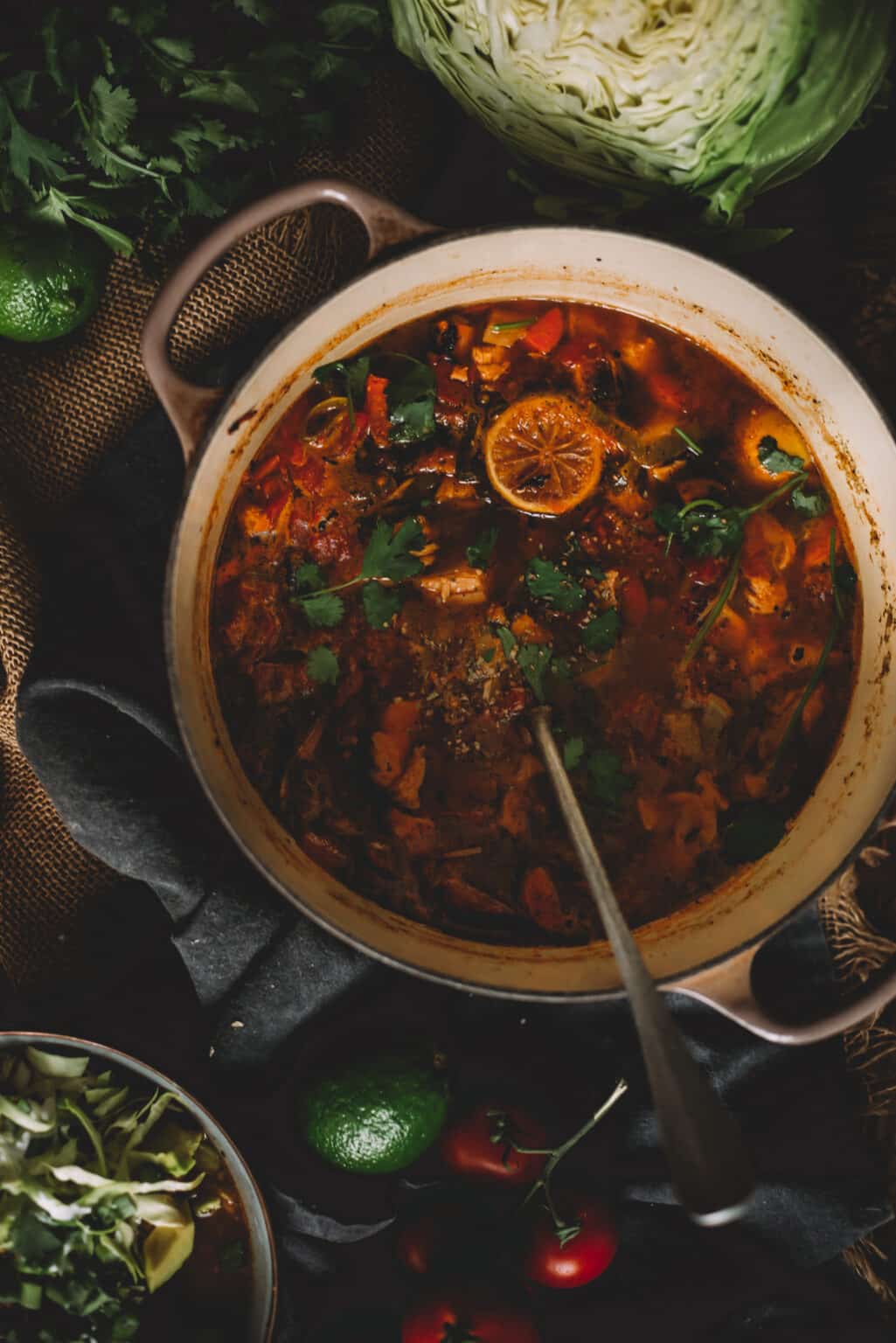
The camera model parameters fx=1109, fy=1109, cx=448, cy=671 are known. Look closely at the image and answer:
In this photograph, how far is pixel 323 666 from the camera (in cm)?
245

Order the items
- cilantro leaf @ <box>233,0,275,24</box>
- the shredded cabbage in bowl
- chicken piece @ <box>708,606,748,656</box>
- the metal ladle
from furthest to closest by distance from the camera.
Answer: chicken piece @ <box>708,606,748,656</box>
cilantro leaf @ <box>233,0,275,24</box>
the shredded cabbage in bowl
the metal ladle

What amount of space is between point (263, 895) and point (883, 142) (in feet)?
7.78

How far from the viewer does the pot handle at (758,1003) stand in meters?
2.21

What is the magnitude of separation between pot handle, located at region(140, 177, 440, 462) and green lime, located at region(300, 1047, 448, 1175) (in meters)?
Result: 1.42

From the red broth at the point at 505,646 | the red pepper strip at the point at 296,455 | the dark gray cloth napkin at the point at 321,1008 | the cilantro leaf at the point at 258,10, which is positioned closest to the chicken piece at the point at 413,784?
the red broth at the point at 505,646

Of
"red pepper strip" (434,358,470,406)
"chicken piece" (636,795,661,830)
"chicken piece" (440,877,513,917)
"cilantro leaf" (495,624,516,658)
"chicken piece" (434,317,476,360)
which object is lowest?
"chicken piece" (440,877,513,917)

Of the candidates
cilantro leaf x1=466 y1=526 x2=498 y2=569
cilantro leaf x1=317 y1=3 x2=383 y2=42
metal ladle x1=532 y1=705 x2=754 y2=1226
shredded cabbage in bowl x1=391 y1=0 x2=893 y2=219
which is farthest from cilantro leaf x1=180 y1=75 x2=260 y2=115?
metal ladle x1=532 y1=705 x2=754 y2=1226

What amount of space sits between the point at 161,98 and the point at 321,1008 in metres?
2.10

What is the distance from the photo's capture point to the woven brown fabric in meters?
2.69

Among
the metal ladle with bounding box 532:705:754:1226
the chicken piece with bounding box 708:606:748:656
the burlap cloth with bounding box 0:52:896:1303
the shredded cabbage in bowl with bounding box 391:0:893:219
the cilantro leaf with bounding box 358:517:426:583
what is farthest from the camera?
the burlap cloth with bounding box 0:52:896:1303

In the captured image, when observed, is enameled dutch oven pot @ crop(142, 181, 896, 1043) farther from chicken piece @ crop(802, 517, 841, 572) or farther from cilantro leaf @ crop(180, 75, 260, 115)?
cilantro leaf @ crop(180, 75, 260, 115)

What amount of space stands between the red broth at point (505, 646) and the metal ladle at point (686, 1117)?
0.53m

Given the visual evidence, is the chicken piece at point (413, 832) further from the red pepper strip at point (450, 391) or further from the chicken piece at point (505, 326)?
the chicken piece at point (505, 326)

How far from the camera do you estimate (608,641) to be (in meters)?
2.47
